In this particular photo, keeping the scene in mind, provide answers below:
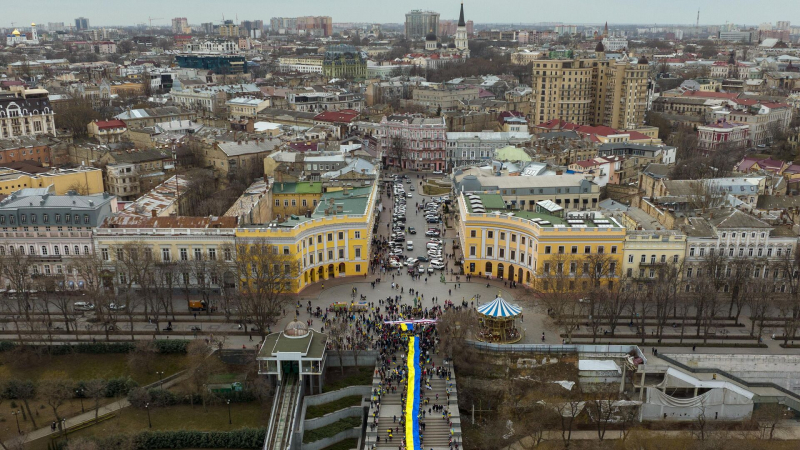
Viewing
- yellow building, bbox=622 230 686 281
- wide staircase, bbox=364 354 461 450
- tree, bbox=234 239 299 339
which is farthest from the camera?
yellow building, bbox=622 230 686 281

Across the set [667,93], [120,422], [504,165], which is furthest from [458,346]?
[667,93]

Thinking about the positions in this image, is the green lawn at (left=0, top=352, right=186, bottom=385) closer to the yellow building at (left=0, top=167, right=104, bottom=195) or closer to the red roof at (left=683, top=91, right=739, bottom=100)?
the yellow building at (left=0, top=167, right=104, bottom=195)

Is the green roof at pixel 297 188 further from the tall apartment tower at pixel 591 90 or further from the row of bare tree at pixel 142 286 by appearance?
the tall apartment tower at pixel 591 90

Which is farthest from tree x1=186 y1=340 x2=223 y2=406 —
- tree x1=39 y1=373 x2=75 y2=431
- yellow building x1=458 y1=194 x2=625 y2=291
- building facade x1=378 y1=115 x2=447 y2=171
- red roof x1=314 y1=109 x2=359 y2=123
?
red roof x1=314 y1=109 x2=359 y2=123

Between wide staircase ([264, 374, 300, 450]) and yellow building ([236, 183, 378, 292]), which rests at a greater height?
yellow building ([236, 183, 378, 292])

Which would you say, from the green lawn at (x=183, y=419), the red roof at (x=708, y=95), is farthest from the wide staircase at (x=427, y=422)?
the red roof at (x=708, y=95)
